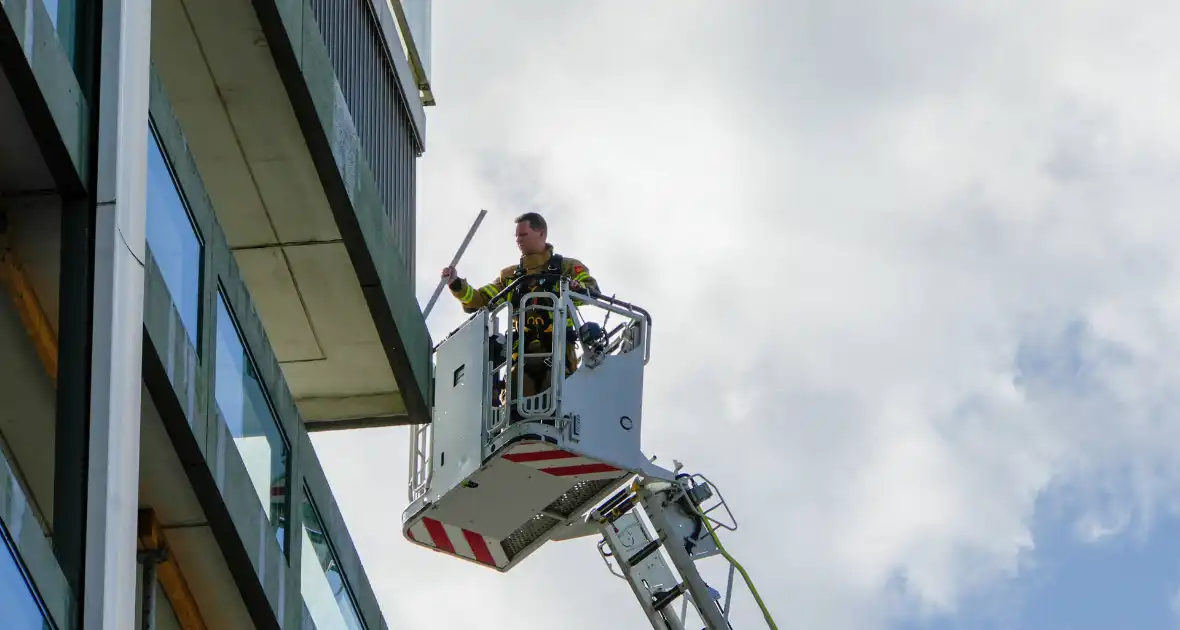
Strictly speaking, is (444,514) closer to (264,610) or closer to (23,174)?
(264,610)

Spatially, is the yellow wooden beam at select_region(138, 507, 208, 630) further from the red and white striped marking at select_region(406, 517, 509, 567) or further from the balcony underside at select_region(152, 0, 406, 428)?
the balcony underside at select_region(152, 0, 406, 428)

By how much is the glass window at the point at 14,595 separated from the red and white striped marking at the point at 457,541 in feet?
27.5

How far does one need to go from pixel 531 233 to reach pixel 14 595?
8769 millimetres

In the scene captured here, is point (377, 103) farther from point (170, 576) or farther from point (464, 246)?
point (170, 576)

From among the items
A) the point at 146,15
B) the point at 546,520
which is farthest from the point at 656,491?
the point at 146,15

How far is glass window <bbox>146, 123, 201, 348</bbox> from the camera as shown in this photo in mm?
15625

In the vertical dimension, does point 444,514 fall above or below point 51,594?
above

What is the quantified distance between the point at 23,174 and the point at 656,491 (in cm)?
892

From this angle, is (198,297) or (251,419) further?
(251,419)

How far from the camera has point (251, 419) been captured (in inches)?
711

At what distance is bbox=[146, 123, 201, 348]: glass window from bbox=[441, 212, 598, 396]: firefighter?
11.7ft

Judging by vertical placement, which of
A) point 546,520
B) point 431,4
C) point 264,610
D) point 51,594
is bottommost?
point 51,594

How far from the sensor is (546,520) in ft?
68.2

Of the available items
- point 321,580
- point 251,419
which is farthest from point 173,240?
point 321,580
